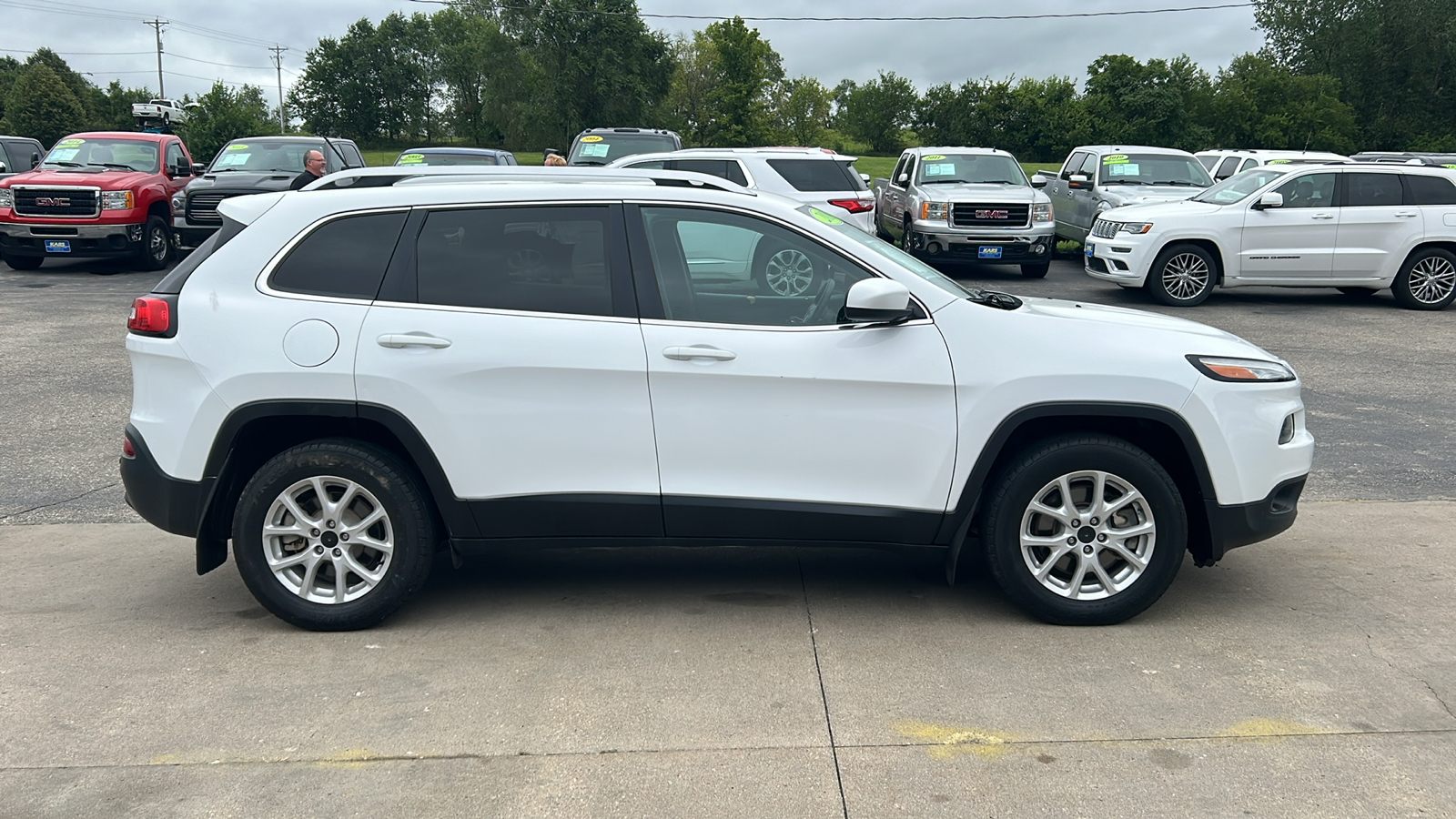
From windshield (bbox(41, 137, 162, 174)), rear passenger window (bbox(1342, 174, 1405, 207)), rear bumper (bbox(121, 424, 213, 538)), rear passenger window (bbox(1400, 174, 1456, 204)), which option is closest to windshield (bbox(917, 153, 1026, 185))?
rear passenger window (bbox(1342, 174, 1405, 207))

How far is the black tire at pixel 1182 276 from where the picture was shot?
14.1 meters

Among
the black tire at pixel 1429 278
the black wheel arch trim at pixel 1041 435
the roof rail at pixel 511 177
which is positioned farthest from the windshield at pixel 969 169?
the black wheel arch trim at pixel 1041 435

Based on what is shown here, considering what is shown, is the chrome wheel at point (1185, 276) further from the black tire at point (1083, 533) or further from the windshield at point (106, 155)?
the windshield at point (106, 155)

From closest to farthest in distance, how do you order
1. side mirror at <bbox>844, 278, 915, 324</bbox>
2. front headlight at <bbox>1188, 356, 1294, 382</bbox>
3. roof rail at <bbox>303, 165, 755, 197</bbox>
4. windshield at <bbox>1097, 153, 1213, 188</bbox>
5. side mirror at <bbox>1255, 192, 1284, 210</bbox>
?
side mirror at <bbox>844, 278, 915, 324</bbox> → front headlight at <bbox>1188, 356, 1294, 382</bbox> → roof rail at <bbox>303, 165, 755, 197</bbox> → side mirror at <bbox>1255, 192, 1284, 210</bbox> → windshield at <bbox>1097, 153, 1213, 188</bbox>

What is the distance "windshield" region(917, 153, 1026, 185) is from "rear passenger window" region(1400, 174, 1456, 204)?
516cm

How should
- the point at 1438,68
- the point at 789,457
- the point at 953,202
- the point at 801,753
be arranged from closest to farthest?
the point at 801,753
the point at 789,457
the point at 953,202
the point at 1438,68

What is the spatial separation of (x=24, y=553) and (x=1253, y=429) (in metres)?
5.43

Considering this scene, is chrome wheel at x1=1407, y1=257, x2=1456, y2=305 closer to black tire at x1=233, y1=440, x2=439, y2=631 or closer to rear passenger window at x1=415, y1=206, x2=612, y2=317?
rear passenger window at x1=415, y1=206, x2=612, y2=317

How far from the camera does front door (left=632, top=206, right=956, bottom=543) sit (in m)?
4.25

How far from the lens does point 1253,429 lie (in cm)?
436

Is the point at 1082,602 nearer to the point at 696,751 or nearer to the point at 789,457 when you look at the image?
the point at 789,457

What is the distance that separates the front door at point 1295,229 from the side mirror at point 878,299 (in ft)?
37.6

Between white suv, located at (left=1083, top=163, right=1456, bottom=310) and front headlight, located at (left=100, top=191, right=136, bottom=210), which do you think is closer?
white suv, located at (left=1083, top=163, right=1456, bottom=310)

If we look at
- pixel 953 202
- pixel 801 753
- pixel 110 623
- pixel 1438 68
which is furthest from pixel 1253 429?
pixel 1438 68
